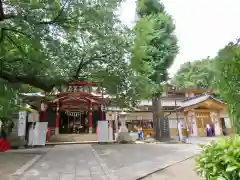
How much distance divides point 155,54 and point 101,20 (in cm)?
968

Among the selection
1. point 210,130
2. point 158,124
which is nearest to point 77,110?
point 158,124

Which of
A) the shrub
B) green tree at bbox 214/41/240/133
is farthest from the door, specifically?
green tree at bbox 214/41/240/133

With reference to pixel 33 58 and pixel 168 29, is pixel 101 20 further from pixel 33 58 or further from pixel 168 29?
pixel 168 29

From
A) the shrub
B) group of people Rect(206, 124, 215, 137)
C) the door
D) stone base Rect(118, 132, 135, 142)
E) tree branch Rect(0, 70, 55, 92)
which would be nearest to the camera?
the shrub

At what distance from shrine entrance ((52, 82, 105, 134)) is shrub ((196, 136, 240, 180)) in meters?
17.3

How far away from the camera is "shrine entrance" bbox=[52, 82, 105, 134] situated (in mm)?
20641

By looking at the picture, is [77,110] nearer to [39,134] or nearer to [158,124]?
[39,134]

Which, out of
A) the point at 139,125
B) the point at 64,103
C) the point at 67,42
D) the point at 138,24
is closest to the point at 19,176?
the point at 67,42

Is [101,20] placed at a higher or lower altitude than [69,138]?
higher

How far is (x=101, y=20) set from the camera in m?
9.12

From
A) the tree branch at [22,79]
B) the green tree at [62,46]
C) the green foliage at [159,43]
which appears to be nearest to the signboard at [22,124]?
the green tree at [62,46]

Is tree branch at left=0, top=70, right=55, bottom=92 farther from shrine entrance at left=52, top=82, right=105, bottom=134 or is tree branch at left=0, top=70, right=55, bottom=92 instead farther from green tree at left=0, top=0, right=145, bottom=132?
shrine entrance at left=52, top=82, right=105, bottom=134

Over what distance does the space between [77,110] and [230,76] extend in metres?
20.0

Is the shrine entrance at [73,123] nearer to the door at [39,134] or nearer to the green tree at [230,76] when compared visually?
the door at [39,134]
